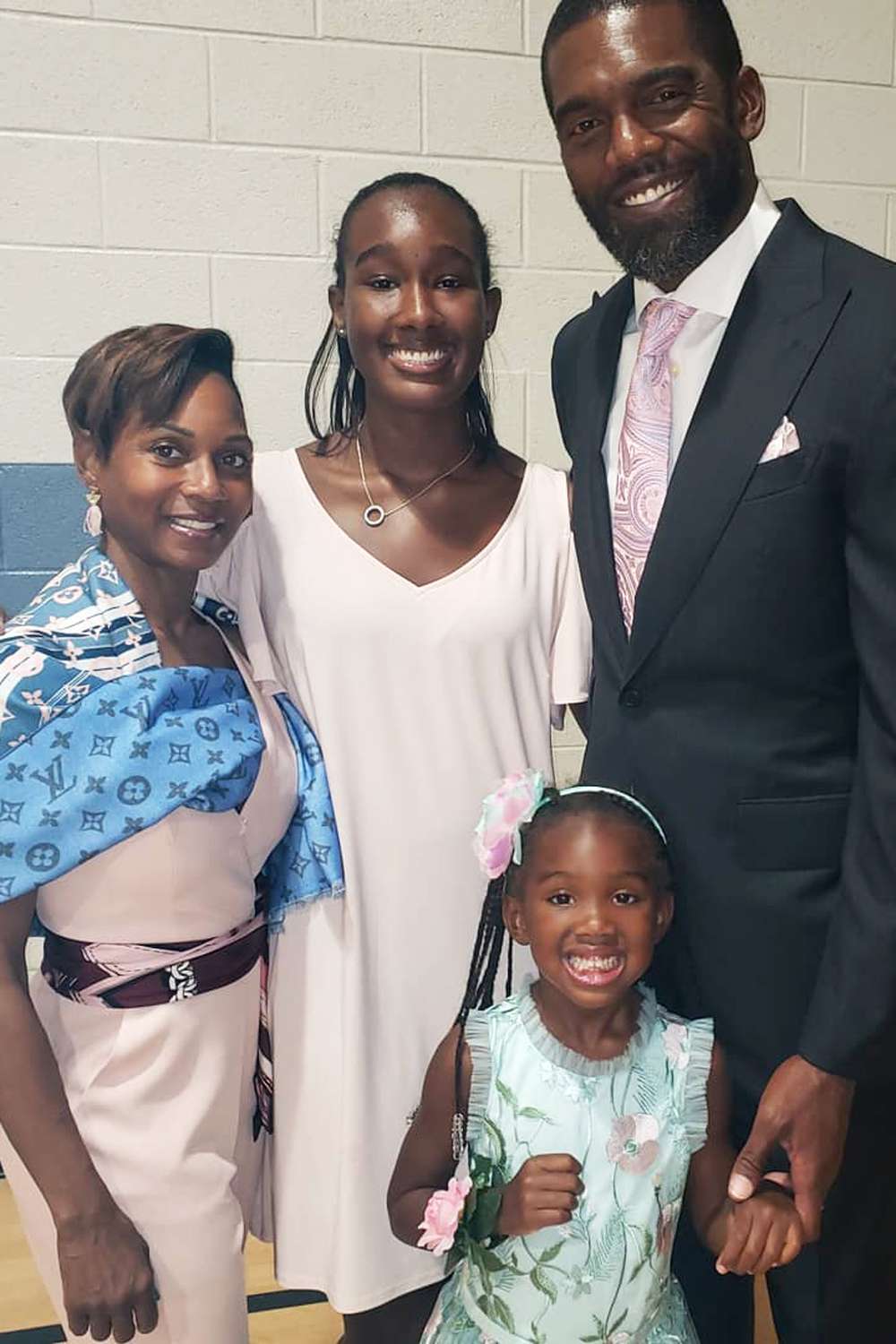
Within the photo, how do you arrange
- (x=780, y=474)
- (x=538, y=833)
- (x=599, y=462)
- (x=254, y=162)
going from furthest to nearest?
(x=254, y=162)
(x=599, y=462)
(x=538, y=833)
(x=780, y=474)

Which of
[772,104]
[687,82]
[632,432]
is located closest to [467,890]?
[632,432]

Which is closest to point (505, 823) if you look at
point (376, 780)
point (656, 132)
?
point (376, 780)

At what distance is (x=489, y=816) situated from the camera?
4.05ft

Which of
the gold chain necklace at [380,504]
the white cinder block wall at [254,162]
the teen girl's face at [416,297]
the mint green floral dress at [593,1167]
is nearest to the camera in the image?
the mint green floral dress at [593,1167]

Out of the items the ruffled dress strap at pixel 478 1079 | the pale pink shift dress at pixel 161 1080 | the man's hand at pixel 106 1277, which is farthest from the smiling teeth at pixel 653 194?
the man's hand at pixel 106 1277

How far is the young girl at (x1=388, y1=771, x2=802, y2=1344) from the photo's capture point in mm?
1175

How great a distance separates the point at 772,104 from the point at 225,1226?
2402mm

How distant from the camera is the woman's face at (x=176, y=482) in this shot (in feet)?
4.06

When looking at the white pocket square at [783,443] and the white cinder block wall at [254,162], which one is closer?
the white pocket square at [783,443]

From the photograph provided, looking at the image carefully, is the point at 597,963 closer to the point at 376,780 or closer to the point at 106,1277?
the point at 376,780

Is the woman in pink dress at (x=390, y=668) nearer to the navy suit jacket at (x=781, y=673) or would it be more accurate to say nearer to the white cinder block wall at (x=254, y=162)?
the navy suit jacket at (x=781, y=673)

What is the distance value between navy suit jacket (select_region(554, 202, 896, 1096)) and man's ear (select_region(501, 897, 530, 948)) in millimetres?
165

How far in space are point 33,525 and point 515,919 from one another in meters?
1.54

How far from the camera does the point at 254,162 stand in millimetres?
2346
